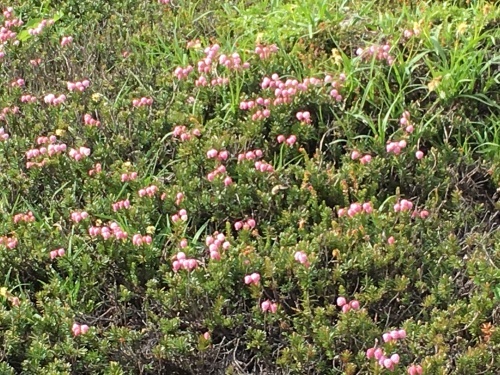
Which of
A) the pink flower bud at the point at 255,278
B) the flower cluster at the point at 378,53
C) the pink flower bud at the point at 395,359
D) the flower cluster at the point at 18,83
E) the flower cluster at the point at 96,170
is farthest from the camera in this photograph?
the flower cluster at the point at 18,83

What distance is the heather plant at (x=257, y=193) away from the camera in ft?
9.11

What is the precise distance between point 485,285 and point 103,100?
222cm

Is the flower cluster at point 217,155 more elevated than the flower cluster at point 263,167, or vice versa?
the flower cluster at point 217,155

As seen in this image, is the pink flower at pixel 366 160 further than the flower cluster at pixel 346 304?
Yes

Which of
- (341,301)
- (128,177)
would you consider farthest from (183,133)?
(341,301)

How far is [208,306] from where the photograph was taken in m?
2.88

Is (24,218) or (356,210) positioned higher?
(24,218)

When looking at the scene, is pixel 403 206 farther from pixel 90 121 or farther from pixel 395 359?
pixel 90 121

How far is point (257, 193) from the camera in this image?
3.34m

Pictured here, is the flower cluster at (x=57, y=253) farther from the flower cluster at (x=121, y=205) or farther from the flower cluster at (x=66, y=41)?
the flower cluster at (x=66, y=41)

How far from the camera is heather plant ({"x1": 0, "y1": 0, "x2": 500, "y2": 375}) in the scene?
9.11ft

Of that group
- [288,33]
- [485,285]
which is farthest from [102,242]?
[288,33]

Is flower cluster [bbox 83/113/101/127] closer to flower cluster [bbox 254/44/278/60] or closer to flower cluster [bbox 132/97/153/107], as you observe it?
flower cluster [bbox 132/97/153/107]

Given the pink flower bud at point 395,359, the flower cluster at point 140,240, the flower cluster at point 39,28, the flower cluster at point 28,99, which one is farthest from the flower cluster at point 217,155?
the flower cluster at point 39,28
